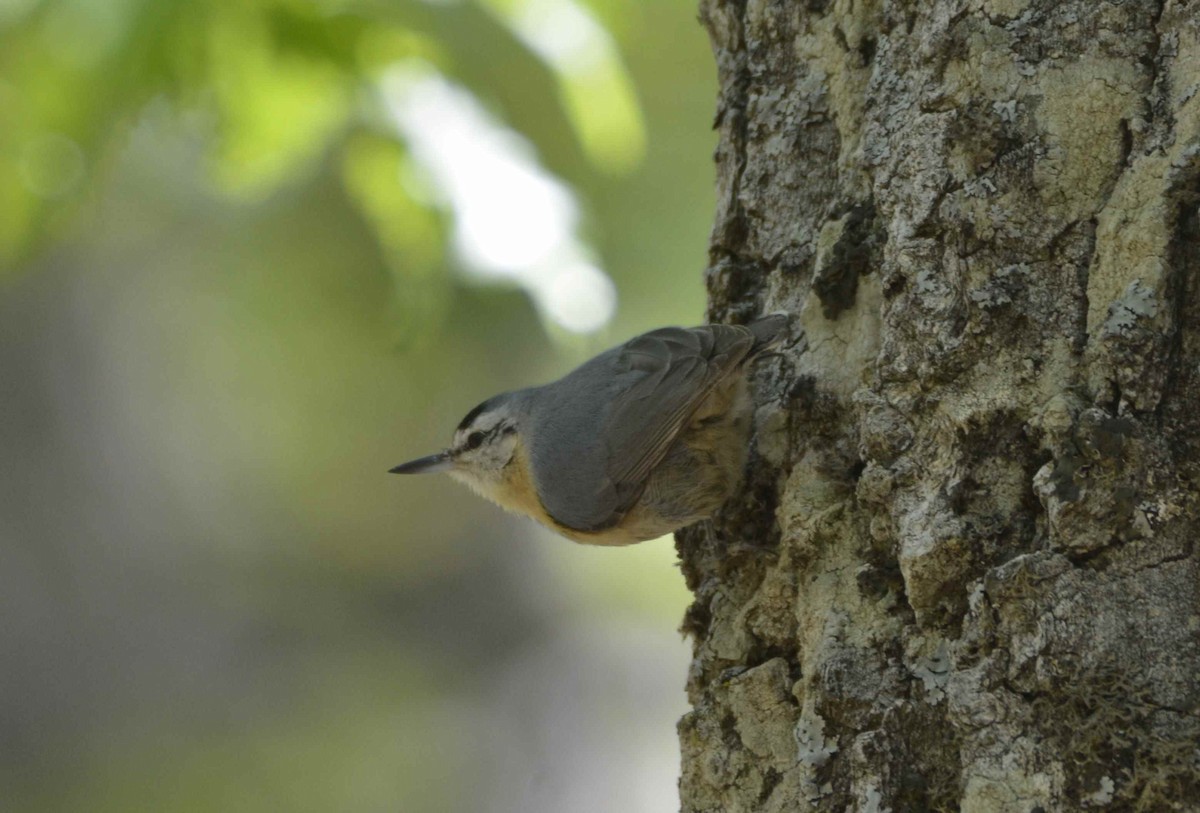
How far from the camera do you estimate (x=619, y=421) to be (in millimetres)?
2668

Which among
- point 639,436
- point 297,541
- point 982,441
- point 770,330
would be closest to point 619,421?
point 639,436

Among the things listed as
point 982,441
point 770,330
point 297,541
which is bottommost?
point 982,441

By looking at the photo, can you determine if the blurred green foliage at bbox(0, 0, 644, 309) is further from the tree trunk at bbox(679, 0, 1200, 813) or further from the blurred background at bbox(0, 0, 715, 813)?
the blurred background at bbox(0, 0, 715, 813)

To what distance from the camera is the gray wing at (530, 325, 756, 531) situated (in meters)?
2.50

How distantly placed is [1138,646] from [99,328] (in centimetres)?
463

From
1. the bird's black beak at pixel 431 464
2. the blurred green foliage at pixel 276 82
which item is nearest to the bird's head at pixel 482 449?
the bird's black beak at pixel 431 464

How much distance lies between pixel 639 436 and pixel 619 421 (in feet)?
0.22

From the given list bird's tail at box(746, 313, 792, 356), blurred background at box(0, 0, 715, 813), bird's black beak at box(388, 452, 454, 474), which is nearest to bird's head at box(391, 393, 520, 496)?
bird's black beak at box(388, 452, 454, 474)

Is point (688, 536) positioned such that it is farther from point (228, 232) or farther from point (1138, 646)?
point (228, 232)

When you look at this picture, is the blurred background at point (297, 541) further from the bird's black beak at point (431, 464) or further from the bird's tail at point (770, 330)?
the bird's tail at point (770, 330)

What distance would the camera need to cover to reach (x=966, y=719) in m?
1.45

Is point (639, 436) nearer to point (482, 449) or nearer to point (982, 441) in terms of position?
point (482, 449)

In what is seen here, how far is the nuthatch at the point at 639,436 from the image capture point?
240 centimetres

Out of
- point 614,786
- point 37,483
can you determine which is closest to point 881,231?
point 614,786
